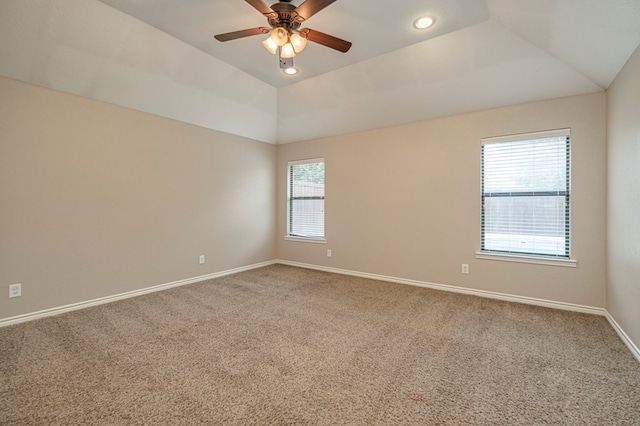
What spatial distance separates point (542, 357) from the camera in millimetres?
2211

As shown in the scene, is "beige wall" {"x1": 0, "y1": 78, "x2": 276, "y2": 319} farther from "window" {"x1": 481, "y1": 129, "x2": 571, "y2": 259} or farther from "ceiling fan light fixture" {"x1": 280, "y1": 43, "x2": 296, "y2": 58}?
Result: "window" {"x1": 481, "y1": 129, "x2": 571, "y2": 259}

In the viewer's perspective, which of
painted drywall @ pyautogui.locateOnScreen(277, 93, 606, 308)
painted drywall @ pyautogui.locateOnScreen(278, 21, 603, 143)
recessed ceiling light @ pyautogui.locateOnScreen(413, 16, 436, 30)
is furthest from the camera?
painted drywall @ pyautogui.locateOnScreen(277, 93, 606, 308)

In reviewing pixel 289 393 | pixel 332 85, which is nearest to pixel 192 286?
pixel 289 393

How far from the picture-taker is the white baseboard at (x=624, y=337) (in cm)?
217

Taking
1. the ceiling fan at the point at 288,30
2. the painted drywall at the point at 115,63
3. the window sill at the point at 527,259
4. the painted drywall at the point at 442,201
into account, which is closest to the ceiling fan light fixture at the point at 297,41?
the ceiling fan at the point at 288,30

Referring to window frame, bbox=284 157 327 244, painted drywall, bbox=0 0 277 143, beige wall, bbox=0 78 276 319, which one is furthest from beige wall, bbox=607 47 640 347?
beige wall, bbox=0 78 276 319

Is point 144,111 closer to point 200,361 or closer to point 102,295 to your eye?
point 102,295

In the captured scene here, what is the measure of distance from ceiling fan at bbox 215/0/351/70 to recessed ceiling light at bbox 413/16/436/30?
0.83 meters

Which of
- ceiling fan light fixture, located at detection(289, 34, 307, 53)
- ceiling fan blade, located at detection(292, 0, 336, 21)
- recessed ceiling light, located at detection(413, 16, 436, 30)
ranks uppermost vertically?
recessed ceiling light, located at detection(413, 16, 436, 30)

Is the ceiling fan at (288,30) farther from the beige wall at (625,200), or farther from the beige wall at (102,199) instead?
the beige wall at (625,200)

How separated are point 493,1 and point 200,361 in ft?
12.3

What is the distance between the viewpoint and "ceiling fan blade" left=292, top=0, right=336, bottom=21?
1.97m

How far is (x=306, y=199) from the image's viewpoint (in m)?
5.42

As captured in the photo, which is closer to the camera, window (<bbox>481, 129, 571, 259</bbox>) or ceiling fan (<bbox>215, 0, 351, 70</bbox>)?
ceiling fan (<bbox>215, 0, 351, 70</bbox>)
